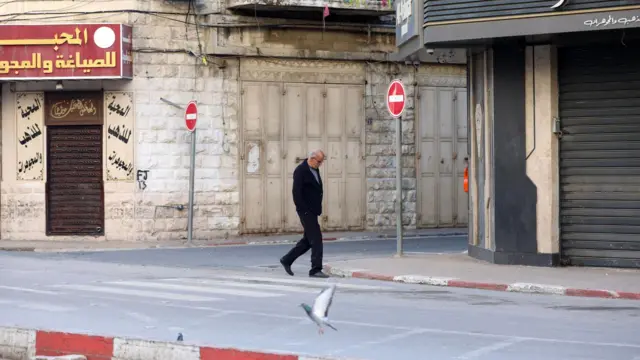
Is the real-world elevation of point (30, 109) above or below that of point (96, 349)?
above

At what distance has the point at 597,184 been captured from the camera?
57.1 feet

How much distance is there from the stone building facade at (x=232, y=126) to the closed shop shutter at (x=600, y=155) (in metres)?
8.73

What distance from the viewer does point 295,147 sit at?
87.1 ft

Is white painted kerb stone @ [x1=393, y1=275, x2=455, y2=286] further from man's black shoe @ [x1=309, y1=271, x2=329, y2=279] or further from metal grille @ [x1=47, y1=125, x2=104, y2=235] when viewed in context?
metal grille @ [x1=47, y1=125, x2=104, y2=235]

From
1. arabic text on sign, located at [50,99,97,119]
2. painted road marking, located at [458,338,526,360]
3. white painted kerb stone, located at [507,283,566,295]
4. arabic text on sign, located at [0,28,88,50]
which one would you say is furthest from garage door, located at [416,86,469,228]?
painted road marking, located at [458,338,526,360]

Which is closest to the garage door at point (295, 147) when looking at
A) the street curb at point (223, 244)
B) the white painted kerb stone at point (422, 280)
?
the street curb at point (223, 244)

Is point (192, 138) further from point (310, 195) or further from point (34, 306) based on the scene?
point (34, 306)

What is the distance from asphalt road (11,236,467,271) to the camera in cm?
1967

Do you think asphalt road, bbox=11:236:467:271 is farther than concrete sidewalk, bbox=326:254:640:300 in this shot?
Yes

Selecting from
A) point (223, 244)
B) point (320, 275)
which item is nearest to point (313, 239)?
point (320, 275)

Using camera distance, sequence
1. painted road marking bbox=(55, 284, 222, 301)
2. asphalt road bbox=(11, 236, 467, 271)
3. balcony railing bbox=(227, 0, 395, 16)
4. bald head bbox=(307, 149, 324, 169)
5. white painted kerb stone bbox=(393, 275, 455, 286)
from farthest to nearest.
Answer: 1. balcony railing bbox=(227, 0, 395, 16)
2. asphalt road bbox=(11, 236, 467, 271)
3. bald head bbox=(307, 149, 324, 169)
4. white painted kerb stone bbox=(393, 275, 455, 286)
5. painted road marking bbox=(55, 284, 222, 301)

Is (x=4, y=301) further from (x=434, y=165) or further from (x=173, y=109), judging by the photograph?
(x=434, y=165)

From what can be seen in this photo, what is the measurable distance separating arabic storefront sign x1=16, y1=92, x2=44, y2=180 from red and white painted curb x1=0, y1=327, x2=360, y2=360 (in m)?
16.1

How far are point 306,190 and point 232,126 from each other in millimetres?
9432
